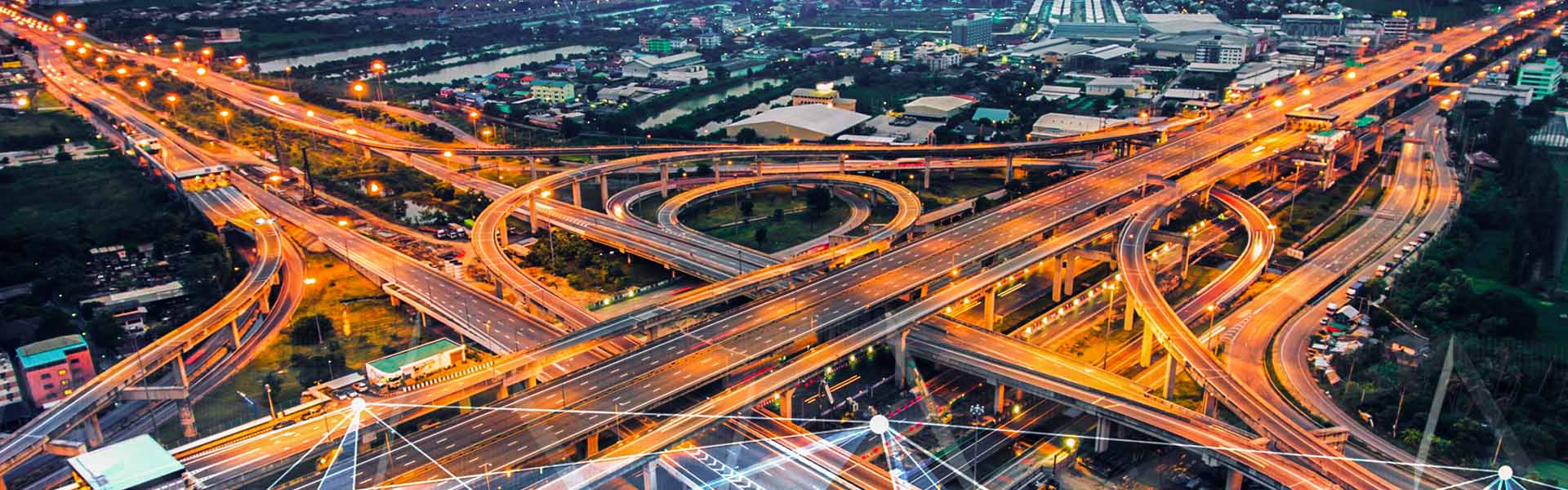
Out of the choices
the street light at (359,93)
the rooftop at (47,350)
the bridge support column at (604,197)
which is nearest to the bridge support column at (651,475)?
the rooftop at (47,350)

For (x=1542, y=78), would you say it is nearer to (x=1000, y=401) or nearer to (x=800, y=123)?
(x=800, y=123)

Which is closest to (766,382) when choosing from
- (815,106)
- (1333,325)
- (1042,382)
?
(1042,382)

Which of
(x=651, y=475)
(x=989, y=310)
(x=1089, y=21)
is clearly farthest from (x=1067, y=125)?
(x=1089, y=21)

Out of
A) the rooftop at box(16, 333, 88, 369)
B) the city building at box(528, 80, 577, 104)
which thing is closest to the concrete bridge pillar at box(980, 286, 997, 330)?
the rooftop at box(16, 333, 88, 369)

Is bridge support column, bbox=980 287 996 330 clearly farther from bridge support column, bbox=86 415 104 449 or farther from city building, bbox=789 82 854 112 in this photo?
city building, bbox=789 82 854 112

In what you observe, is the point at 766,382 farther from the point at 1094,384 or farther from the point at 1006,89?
the point at 1006,89

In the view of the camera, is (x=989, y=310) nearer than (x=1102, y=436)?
No
